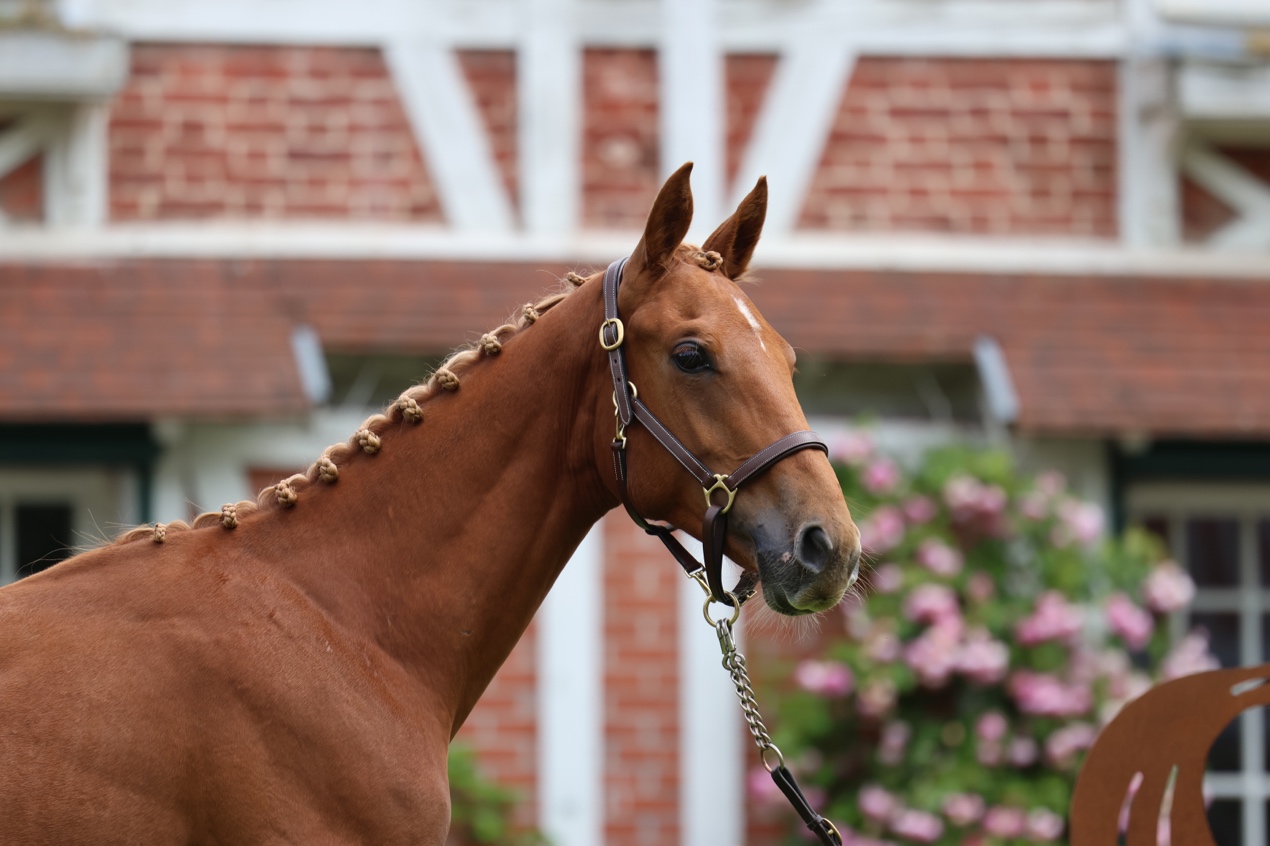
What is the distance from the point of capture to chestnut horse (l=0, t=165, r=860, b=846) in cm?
236

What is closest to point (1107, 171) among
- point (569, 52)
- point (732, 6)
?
point (732, 6)

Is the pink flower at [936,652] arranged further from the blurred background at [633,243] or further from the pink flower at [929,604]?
the blurred background at [633,243]

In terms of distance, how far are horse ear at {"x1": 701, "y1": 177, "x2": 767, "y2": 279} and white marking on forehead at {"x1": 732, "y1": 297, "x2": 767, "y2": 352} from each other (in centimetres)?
15

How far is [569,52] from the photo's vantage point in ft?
21.6

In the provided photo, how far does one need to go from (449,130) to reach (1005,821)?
3.85 m

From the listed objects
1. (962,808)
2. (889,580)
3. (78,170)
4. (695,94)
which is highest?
(695,94)

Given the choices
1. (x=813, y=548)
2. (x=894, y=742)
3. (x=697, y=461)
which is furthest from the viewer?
(x=894, y=742)

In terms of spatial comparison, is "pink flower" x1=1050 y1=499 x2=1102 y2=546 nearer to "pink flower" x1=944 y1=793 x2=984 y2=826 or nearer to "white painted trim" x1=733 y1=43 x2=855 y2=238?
"pink flower" x1=944 y1=793 x2=984 y2=826

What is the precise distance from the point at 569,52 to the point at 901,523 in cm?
261

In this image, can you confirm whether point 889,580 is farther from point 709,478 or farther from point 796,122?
point 709,478

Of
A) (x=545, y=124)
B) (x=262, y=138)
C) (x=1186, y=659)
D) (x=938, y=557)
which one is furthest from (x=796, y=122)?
(x=1186, y=659)

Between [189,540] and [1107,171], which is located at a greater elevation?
[1107,171]

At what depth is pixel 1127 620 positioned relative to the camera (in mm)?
6121

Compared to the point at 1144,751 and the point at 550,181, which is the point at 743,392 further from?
the point at 550,181
